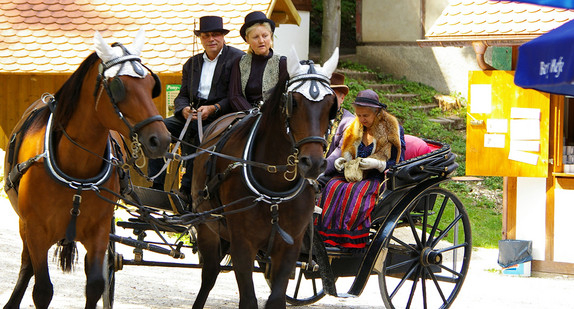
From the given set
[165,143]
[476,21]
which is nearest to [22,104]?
[476,21]

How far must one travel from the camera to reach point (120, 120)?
503 cm

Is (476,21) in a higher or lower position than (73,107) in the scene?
higher

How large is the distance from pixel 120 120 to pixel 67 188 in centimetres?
62

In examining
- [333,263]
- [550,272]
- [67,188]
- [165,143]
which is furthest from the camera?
[550,272]

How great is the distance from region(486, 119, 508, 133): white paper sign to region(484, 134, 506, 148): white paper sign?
6cm

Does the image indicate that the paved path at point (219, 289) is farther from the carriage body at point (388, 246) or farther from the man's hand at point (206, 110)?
the man's hand at point (206, 110)

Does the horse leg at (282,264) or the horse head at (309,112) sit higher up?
the horse head at (309,112)

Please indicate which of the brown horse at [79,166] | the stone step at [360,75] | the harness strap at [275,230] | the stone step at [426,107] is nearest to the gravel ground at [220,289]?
the brown horse at [79,166]

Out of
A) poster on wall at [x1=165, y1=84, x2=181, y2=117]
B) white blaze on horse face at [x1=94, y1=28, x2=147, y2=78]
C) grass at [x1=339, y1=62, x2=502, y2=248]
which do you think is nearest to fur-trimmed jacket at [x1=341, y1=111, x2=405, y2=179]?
white blaze on horse face at [x1=94, y1=28, x2=147, y2=78]

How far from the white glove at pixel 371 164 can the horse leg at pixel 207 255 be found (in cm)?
128

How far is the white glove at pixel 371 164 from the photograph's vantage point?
21.9 feet

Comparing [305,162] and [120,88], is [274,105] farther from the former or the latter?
[120,88]

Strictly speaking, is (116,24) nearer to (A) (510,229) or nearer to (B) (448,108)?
(A) (510,229)

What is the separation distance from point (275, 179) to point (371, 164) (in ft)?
4.60
